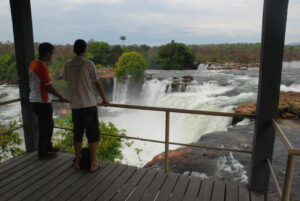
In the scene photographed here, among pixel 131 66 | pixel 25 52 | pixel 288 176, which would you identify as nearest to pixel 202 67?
pixel 131 66

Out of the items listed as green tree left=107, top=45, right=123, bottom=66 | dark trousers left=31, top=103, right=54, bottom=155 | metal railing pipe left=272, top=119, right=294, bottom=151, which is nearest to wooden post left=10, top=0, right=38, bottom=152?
dark trousers left=31, top=103, right=54, bottom=155

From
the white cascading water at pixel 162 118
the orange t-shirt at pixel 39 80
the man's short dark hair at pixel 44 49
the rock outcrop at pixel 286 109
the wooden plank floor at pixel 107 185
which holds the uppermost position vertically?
the man's short dark hair at pixel 44 49

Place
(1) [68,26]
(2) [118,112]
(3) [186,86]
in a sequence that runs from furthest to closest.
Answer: (2) [118,112] → (3) [186,86] → (1) [68,26]

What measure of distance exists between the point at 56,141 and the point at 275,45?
479 centimetres

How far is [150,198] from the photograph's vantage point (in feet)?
6.64

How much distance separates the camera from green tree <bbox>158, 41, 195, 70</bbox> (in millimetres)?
15359

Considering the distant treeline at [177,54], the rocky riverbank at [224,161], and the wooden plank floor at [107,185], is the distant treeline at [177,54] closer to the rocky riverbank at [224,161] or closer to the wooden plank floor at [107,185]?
the rocky riverbank at [224,161]

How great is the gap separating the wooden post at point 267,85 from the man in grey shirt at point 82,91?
1.51 meters

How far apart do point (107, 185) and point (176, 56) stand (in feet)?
48.0

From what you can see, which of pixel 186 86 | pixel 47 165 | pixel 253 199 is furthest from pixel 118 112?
pixel 253 199

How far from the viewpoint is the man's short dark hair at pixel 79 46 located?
216 centimetres

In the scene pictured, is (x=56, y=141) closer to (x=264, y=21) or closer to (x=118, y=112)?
(x=264, y=21)

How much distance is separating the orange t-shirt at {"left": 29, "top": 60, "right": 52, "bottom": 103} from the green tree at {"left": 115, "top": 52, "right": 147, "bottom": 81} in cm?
1183

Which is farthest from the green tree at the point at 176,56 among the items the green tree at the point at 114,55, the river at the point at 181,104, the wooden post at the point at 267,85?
the wooden post at the point at 267,85
